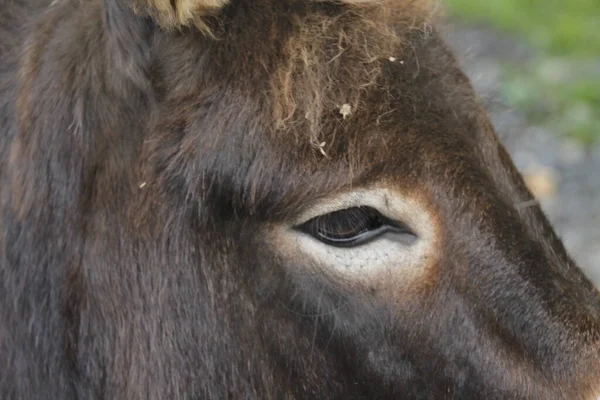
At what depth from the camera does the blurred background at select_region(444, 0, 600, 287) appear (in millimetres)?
6840

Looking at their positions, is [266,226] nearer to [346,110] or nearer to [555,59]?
[346,110]

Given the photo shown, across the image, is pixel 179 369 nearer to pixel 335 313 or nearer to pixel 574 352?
pixel 335 313

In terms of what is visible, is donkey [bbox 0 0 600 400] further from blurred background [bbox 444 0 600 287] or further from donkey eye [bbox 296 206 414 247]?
blurred background [bbox 444 0 600 287]

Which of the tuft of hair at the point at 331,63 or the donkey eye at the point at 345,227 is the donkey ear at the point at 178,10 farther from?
the donkey eye at the point at 345,227

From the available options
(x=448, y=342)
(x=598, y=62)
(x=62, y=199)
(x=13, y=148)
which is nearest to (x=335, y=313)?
(x=448, y=342)

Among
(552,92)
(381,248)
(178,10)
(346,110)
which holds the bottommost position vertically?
(552,92)

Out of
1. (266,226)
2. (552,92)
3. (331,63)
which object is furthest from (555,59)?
(266,226)

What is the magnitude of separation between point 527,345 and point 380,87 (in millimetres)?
772

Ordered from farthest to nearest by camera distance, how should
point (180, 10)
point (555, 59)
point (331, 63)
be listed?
point (555, 59), point (331, 63), point (180, 10)

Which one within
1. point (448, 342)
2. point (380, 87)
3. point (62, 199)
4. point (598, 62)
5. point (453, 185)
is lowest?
point (598, 62)

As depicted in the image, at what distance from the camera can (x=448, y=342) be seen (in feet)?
8.22

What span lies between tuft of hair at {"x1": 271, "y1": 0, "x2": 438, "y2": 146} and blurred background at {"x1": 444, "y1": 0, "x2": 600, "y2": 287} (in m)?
3.01

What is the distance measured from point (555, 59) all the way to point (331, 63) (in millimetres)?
6577

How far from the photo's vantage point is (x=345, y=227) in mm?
2500
